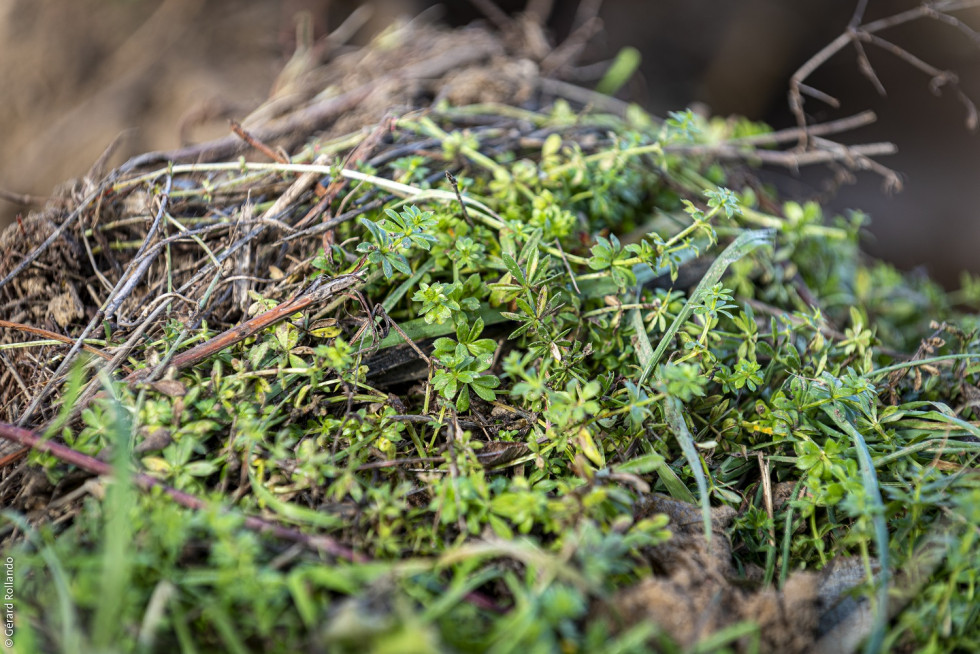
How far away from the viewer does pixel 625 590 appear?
1.10m

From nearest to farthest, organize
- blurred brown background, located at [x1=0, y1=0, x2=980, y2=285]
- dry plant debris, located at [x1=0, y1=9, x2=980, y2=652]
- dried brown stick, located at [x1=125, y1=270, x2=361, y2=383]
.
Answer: dry plant debris, located at [x1=0, y1=9, x2=980, y2=652]
dried brown stick, located at [x1=125, y1=270, x2=361, y2=383]
blurred brown background, located at [x1=0, y1=0, x2=980, y2=285]

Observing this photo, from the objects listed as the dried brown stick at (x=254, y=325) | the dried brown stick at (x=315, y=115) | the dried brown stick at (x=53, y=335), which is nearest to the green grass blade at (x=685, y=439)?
the dried brown stick at (x=254, y=325)

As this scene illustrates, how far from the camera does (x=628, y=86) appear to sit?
4.11 m

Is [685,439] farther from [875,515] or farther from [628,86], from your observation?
Result: [628,86]

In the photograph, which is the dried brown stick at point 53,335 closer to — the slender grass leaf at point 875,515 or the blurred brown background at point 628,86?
the blurred brown background at point 628,86

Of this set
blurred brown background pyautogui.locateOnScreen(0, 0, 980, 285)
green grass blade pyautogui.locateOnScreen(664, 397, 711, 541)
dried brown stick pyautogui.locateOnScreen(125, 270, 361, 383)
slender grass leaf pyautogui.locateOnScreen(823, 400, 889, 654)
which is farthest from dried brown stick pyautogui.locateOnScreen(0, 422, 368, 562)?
blurred brown background pyautogui.locateOnScreen(0, 0, 980, 285)

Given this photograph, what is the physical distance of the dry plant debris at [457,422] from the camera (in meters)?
1.06

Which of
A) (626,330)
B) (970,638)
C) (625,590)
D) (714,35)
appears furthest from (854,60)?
(625,590)

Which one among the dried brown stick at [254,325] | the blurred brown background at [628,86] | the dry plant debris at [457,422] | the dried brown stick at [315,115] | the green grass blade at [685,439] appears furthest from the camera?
the blurred brown background at [628,86]

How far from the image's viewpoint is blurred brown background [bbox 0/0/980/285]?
3391 mm

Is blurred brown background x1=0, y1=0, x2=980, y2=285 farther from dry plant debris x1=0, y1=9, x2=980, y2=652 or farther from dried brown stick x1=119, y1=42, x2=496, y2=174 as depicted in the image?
dry plant debris x1=0, y1=9, x2=980, y2=652

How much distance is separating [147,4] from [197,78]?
67 centimetres

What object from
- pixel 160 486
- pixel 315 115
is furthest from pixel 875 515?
pixel 315 115

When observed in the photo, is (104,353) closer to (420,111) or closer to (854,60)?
(420,111)
